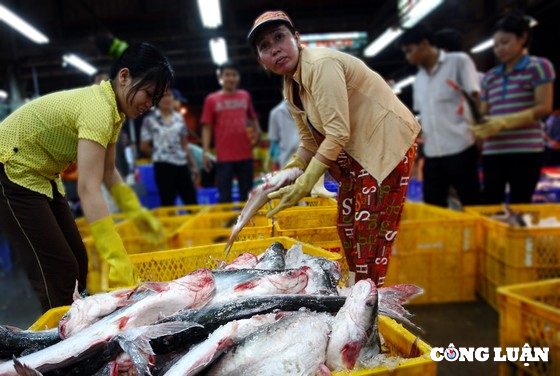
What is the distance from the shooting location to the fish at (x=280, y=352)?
1.03 meters

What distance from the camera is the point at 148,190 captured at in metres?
6.66

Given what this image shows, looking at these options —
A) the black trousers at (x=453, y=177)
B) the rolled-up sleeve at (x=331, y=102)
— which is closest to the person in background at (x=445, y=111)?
the black trousers at (x=453, y=177)

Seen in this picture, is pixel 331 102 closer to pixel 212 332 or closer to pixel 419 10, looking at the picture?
pixel 212 332

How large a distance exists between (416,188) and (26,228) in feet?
18.2

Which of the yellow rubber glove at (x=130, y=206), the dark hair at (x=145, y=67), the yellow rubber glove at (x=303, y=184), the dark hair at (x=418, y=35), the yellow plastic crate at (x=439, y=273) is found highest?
the dark hair at (x=418, y=35)

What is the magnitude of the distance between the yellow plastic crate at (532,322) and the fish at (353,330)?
3.82ft

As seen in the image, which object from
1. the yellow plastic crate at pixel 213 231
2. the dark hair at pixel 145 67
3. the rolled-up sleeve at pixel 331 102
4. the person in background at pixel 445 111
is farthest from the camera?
the person in background at pixel 445 111

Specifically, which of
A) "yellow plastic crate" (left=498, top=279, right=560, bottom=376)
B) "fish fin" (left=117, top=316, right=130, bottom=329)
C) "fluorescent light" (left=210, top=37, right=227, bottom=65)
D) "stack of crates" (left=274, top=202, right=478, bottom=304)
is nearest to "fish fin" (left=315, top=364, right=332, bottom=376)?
"fish fin" (left=117, top=316, right=130, bottom=329)

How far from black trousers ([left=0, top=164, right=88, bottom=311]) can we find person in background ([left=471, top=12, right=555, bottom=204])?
→ 3.33 meters

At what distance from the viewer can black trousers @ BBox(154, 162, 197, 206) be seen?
15.8 feet

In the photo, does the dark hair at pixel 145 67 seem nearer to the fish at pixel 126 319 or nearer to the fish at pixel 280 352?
the fish at pixel 126 319

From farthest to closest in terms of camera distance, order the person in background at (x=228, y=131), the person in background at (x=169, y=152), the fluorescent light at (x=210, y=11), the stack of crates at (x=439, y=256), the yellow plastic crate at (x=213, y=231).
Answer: the fluorescent light at (x=210, y=11) → the person in background at (x=228, y=131) → the person in background at (x=169, y=152) → the stack of crates at (x=439, y=256) → the yellow plastic crate at (x=213, y=231)

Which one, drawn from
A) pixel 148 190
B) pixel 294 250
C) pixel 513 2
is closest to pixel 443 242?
pixel 294 250

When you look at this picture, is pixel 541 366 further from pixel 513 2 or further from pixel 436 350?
pixel 513 2
